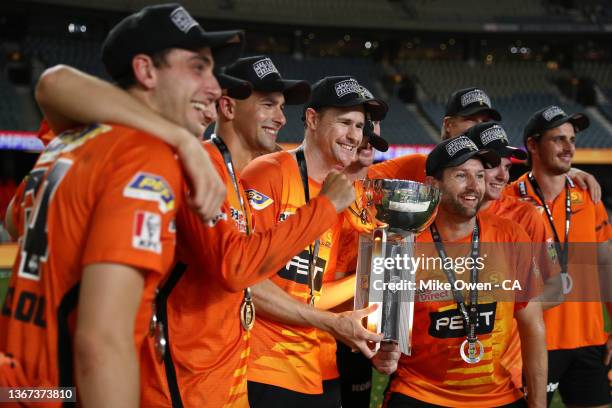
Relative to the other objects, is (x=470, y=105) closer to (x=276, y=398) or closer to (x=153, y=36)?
A: (x=276, y=398)

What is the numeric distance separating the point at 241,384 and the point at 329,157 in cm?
140

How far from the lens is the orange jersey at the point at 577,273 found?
195 inches

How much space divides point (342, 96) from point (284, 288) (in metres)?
1.06

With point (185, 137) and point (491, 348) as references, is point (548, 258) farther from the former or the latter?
point (185, 137)

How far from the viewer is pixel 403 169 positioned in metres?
4.90

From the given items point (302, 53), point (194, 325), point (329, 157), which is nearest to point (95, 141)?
point (194, 325)

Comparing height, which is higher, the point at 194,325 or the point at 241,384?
the point at 194,325

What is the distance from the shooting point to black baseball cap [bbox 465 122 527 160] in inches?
175

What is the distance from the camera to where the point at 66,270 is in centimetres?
186

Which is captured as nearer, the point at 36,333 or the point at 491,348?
the point at 36,333

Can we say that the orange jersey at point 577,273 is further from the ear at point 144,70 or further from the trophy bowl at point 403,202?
the ear at point 144,70

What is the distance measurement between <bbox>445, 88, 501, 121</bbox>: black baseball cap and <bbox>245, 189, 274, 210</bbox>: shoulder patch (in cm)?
Result: 246

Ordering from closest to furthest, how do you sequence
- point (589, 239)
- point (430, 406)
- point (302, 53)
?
1. point (430, 406)
2. point (589, 239)
3. point (302, 53)

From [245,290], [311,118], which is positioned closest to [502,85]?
[311,118]
